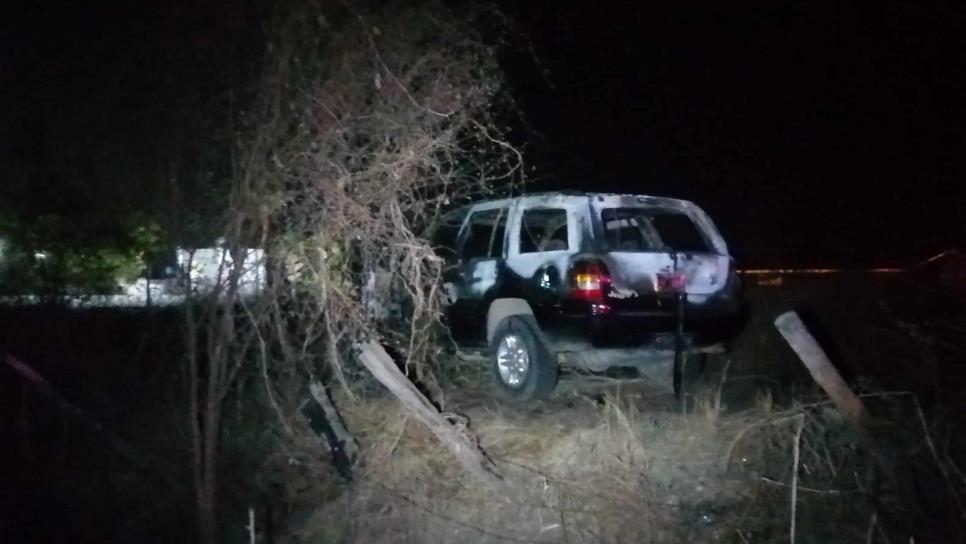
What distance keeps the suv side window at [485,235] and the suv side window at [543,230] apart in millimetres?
256

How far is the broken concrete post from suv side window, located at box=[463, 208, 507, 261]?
123 inches

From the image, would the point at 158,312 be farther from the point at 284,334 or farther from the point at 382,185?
the point at 382,185

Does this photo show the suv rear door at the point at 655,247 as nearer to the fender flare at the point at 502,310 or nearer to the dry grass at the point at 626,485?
the fender flare at the point at 502,310

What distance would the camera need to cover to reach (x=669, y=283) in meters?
9.27

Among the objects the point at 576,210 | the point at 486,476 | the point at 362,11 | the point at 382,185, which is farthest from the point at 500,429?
the point at 362,11

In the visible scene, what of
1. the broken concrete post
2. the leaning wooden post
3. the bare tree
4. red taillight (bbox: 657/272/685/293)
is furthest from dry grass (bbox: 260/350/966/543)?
red taillight (bbox: 657/272/685/293)

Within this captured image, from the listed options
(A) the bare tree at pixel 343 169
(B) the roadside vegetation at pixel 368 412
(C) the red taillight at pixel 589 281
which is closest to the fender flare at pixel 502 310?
(C) the red taillight at pixel 589 281

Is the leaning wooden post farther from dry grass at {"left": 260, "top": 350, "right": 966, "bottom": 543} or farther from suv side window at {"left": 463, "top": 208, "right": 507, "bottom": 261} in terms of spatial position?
suv side window at {"left": 463, "top": 208, "right": 507, "bottom": 261}

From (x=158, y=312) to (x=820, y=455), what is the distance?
4194 millimetres

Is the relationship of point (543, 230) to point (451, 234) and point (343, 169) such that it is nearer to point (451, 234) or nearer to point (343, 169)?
point (451, 234)

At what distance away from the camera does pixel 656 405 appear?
30.1 ft

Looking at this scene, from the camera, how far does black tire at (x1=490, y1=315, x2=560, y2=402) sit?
9.49 m

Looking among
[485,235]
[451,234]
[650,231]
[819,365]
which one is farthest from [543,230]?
[819,365]

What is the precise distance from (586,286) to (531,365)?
0.91 meters
